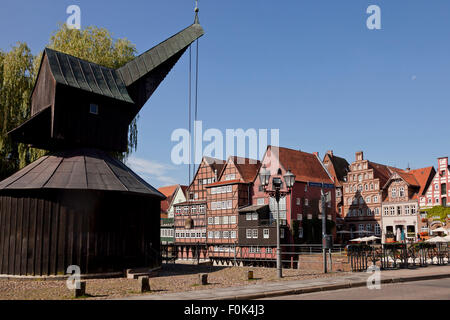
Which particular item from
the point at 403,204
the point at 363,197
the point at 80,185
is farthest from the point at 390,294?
the point at 363,197

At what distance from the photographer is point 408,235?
59.7 m

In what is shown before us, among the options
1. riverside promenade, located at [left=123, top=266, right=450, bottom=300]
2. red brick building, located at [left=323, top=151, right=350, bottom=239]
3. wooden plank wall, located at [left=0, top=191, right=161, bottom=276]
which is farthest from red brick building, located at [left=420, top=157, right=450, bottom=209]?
wooden plank wall, located at [left=0, top=191, right=161, bottom=276]

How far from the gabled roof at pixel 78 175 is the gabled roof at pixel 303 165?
36.9 metres

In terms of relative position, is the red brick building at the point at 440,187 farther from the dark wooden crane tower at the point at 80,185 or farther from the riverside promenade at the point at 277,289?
the dark wooden crane tower at the point at 80,185

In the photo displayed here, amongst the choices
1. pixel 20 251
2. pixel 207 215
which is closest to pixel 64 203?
pixel 20 251

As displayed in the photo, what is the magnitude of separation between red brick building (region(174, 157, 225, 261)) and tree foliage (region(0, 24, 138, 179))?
33457 mm

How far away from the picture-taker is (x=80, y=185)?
65.7 ft

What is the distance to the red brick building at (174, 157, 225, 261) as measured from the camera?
64.0 m

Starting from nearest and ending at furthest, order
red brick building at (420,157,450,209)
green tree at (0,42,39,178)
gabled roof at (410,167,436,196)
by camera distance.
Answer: green tree at (0,42,39,178) < red brick building at (420,157,450,209) < gabled roof at (410,167,436,196)

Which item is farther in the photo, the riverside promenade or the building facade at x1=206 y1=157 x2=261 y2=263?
the building facade at x1=206 y1=157 x2=261 y2=263

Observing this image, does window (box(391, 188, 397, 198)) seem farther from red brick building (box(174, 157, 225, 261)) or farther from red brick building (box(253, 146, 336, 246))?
red brick building (box(174, 157, 225, 261))

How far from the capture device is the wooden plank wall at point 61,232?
64.3ft

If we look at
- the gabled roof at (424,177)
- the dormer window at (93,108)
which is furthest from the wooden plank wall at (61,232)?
the gabled roof at (424,177)
